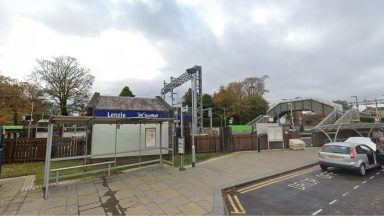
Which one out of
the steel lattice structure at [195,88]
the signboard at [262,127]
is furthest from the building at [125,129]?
the steel lattice structure at [195,88]

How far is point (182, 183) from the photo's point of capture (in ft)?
27.6

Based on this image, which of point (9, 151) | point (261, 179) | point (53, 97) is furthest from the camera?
point (53, 97)

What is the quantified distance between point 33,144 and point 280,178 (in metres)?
14.0

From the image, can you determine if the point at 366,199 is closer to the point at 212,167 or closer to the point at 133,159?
the point at 212,167

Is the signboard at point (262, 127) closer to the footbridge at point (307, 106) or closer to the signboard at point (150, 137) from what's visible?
the signboard at point (150, 137)

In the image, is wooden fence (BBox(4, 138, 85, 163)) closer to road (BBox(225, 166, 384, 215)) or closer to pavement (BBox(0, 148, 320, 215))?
pavement (BBox(0, 148, 320, 215))

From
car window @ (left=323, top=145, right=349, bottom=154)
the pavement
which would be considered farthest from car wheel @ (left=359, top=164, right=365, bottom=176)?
the pavement

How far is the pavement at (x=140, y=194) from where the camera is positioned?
19.5 ft

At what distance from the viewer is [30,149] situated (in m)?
13.5

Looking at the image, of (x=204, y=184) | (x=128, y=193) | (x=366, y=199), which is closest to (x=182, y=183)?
(x=204, y=184)

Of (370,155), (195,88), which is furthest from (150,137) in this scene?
(195,88)

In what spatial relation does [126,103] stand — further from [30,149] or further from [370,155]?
[370,155]

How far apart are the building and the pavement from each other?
123 inches

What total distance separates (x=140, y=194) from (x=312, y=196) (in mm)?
5455
